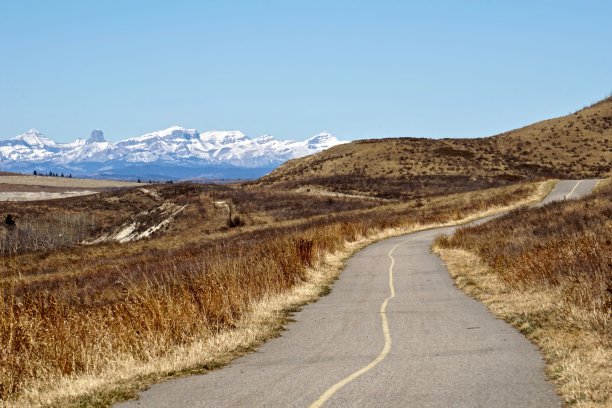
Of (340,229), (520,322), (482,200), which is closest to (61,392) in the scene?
(520,322)

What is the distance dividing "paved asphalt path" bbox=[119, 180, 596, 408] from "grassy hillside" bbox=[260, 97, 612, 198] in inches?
2667

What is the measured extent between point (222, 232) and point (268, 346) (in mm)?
43311

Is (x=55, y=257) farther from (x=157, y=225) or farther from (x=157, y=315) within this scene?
(x=157, y=315)

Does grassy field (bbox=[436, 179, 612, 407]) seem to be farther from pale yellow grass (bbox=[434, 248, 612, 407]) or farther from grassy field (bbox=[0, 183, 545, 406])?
grassy field (bbox=[0, 183, 545, 406])

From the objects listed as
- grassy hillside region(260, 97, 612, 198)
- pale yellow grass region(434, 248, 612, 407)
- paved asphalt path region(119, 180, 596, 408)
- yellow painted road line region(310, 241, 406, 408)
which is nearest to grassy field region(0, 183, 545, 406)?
paved asphalt path region(119, 180, 596, 408)

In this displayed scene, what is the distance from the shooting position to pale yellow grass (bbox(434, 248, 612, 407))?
7.85m

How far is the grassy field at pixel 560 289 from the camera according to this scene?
28.8ft

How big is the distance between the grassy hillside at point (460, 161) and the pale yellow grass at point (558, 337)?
65485 millimetres

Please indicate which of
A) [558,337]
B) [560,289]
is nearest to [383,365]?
[558,337]

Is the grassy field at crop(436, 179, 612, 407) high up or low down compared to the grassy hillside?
down

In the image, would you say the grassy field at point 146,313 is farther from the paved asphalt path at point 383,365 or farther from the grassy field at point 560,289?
the grassy field at point 560,289

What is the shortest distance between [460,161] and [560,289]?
93692mm

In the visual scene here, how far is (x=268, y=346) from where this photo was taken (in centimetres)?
1156

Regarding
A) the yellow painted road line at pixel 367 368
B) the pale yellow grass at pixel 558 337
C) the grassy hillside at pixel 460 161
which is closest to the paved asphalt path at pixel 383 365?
the yellow painted road line at pixel 367 368
